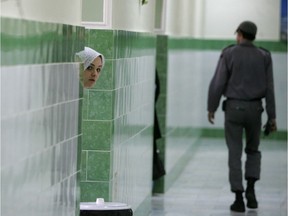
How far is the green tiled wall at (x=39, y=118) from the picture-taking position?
13.5ft

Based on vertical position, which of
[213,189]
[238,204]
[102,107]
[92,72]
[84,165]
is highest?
[92,72]

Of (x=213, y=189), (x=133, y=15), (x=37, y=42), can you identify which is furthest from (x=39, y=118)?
(x=213, y=189)

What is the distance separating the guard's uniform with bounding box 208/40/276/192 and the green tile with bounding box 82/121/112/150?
10.4 feet

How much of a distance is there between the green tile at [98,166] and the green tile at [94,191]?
4cm

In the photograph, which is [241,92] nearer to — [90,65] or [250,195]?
[250,195]

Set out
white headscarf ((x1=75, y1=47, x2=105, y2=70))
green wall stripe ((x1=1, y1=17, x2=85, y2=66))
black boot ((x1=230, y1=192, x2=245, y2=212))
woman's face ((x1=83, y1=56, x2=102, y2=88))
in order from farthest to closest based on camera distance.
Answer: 1. black boot ((x1=230, y1=192, x2=245, y2=212))
2. woman's face ((x1=83, y1=56, x2=102, y2=88))
3. white headscarf ((x1=75, y1=47, x2=105, y2=70))
4. green wall stripe ((x1=1, y1=17, x2=85, y2=66))

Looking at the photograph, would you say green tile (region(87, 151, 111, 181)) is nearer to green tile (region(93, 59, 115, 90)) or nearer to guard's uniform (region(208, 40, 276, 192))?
green tile (region(93, 59, 115, 90))

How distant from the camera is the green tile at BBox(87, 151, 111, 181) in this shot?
23.6 ft

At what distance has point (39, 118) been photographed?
4730 millimetres

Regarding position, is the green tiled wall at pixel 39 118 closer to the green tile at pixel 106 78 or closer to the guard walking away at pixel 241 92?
the green tile at pixel 106 78

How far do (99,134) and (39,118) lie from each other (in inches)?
96.7

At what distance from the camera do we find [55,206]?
205 inches

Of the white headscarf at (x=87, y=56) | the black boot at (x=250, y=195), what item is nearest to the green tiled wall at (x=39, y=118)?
the white headscarf at (x=87, y=56)

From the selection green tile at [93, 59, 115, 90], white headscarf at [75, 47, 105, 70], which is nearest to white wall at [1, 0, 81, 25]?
white headscarf at [75, 47, 105, 70]
